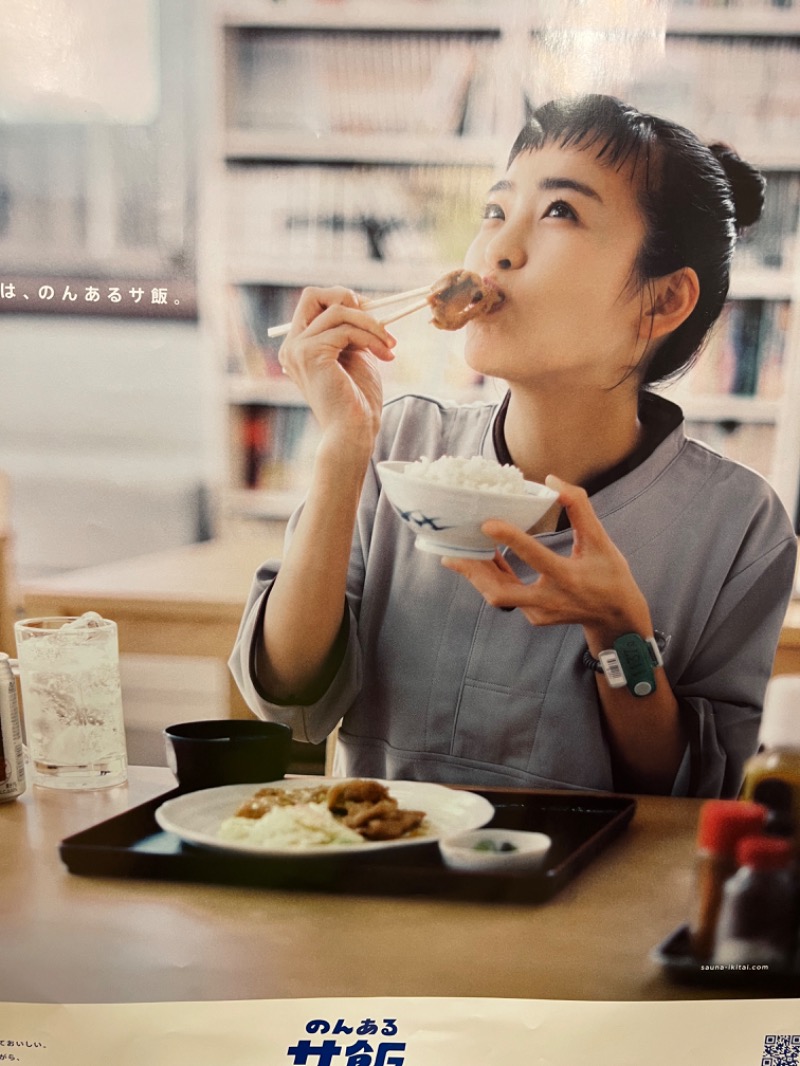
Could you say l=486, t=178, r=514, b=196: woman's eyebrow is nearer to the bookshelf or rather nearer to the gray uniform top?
the bookshelf

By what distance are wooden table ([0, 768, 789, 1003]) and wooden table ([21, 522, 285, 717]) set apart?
209mm

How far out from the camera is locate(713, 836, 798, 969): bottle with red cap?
94 centimetres

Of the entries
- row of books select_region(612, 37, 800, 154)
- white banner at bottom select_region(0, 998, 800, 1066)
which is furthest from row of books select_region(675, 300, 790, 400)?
white banner at bottom select_region(0, 998, 800, 1066)

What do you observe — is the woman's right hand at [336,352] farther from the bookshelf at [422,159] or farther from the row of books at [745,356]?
the row of books at [745,356]

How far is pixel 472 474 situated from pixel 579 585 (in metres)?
0.16

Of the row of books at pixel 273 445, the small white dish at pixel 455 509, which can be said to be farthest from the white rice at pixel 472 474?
the row of books at pixel 273 445

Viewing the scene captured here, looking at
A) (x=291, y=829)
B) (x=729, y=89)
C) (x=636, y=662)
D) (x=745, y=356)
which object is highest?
(x=729, y=89)

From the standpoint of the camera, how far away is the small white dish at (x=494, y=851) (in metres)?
0.86

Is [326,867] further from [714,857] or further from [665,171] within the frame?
[665,171]

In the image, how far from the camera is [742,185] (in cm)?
95

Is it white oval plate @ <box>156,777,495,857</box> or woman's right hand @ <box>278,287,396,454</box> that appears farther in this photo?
woman's right hand @ <box>278,287,396,454</box>

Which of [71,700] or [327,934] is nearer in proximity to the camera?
[327,934]

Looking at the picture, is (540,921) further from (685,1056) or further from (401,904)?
(685,1056)

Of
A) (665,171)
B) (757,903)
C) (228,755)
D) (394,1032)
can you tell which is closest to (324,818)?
(228,755)
